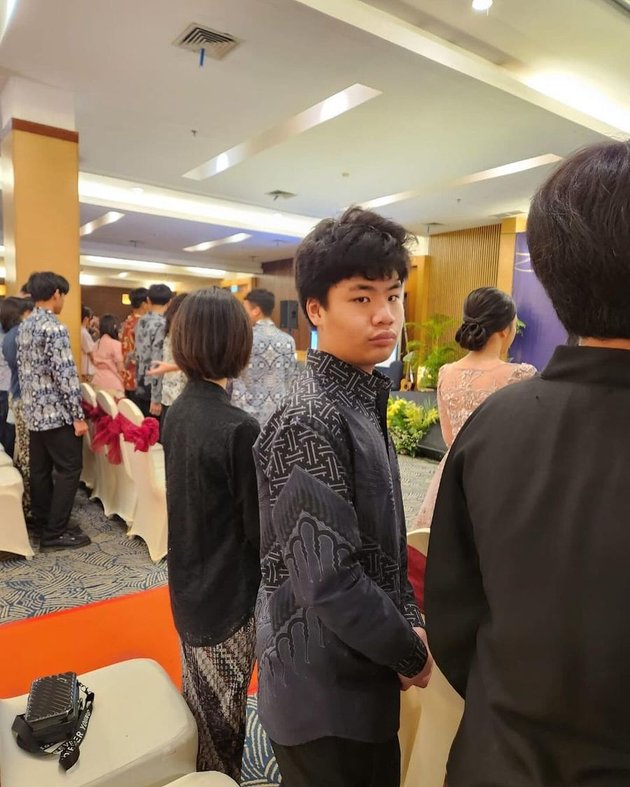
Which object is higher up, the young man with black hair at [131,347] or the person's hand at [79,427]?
the young man with black hair at [131,347]

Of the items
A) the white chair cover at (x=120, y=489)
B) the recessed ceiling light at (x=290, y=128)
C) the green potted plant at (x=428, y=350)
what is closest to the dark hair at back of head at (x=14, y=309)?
the white chair cover at (x=120, y=489)

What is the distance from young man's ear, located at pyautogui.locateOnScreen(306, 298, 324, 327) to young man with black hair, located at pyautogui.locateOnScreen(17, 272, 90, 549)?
2.62m

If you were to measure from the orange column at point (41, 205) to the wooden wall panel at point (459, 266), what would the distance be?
7.24m

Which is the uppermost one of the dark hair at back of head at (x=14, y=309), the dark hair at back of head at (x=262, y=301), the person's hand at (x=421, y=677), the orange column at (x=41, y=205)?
the orange column at (x=41, y=205)

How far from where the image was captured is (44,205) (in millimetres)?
4258

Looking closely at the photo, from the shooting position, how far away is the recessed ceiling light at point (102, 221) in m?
8.75

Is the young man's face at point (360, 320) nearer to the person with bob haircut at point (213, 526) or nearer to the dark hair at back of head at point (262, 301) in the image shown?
the person with bob haircut at point (213, 526)

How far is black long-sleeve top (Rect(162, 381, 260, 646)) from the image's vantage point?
50.9 inches

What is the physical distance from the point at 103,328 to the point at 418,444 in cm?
352

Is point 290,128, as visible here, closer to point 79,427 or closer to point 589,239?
point 79,427

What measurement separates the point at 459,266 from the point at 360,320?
10096 millimetres

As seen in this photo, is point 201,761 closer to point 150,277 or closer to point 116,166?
point 116,166

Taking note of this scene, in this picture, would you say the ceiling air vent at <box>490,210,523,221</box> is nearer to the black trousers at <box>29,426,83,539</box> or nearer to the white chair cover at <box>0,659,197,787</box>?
the black trousers at <box>29,426,83,539</box>

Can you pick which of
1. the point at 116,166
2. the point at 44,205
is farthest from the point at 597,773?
the point at 116,166
